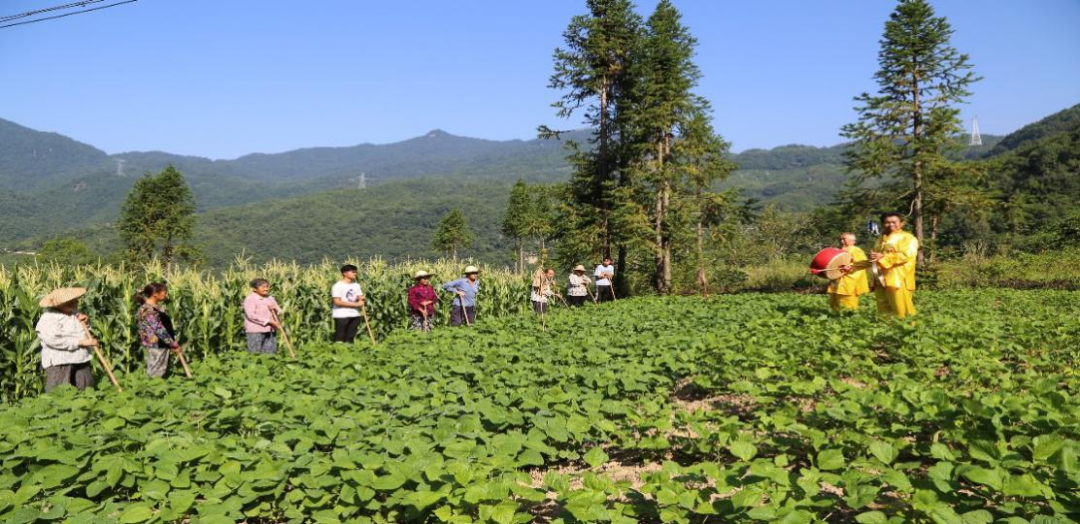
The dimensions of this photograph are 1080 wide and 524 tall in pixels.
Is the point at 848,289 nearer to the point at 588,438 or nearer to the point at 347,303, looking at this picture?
the point at 588,438

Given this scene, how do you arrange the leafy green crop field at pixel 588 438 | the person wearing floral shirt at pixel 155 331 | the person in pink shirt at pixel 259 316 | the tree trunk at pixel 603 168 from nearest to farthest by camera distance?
the leafy green crop field at pixel 588 438 < the person wearing floral shirt at pixel 155 331 < the person in pink shirt at pixel 259 316 < the tree trunk at pixel 603 168

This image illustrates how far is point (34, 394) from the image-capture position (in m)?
8.24

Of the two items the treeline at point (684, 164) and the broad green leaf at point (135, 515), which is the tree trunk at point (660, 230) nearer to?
the treeline at point (684, 164)

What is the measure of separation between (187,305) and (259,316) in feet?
6.20

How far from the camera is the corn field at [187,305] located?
8312mm

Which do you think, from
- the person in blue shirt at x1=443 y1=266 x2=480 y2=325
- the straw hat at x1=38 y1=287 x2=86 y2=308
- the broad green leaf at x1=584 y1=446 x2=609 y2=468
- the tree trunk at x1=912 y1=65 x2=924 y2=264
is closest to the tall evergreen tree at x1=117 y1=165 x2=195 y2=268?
the person in blue shirt at x1=443 y1=266 x2=480 y2=325

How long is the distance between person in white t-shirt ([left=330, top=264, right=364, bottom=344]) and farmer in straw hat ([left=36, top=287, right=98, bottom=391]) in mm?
3949

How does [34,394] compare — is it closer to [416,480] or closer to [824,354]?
[416,480]

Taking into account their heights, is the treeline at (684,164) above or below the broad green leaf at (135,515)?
above

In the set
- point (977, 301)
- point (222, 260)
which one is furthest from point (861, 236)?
point (222, 260)

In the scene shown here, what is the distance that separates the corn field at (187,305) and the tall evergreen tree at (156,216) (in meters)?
36.8

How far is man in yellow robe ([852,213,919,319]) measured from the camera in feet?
30.1

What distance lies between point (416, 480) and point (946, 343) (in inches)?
246

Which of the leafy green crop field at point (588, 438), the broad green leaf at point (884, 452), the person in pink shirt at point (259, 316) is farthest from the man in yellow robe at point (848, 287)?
the person in pink shirt at point (259, 316)
